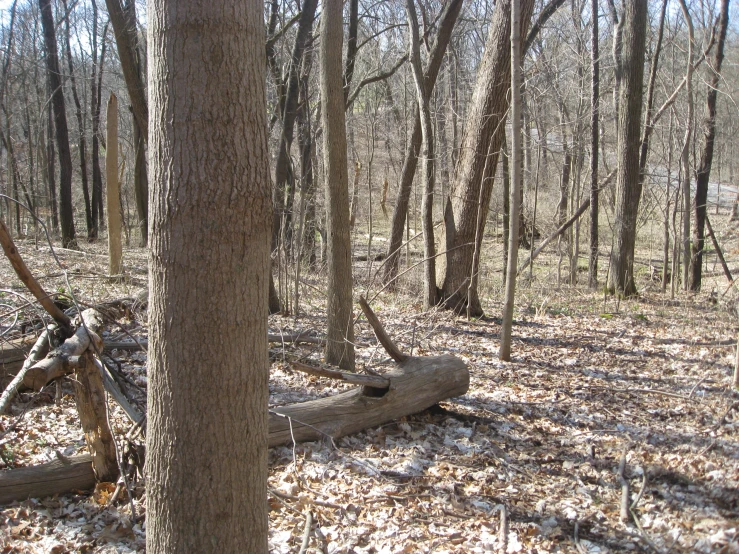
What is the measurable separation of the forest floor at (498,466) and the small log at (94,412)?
266 mm

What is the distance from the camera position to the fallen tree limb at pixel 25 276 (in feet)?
12.0

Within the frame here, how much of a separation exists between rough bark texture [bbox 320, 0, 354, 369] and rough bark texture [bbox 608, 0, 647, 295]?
26.0 ft

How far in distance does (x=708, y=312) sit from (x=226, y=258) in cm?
1074

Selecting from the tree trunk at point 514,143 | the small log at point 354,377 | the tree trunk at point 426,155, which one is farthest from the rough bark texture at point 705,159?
the small log at point 354,377

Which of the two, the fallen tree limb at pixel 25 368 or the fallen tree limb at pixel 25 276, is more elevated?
the fallen tree limb at pixel 25 276

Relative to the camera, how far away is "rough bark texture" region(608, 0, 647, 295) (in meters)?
11.7

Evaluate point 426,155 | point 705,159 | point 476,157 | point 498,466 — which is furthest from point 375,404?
point 705,159

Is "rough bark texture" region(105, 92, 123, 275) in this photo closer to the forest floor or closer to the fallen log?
the forest floor

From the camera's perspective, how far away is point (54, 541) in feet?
11.7

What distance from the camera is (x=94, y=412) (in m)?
4.01

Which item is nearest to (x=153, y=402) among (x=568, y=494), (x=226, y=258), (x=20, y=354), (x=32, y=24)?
(x=226, y=258)

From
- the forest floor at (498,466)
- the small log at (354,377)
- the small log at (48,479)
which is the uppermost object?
the small log at (354,377)

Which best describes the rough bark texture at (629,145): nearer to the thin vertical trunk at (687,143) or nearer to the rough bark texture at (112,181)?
the thin vertical trunk at (687,143)

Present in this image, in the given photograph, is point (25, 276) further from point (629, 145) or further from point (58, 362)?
point (629, 145)
